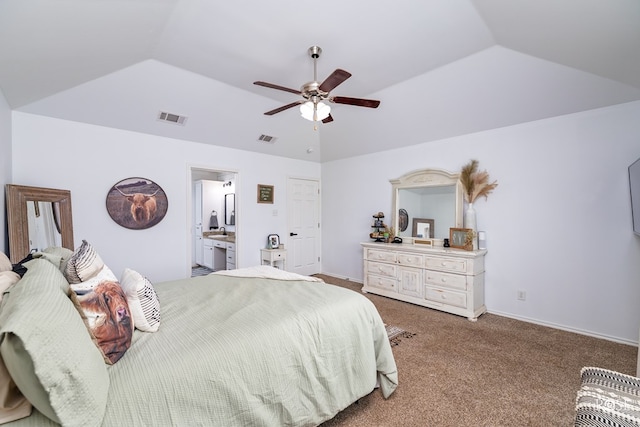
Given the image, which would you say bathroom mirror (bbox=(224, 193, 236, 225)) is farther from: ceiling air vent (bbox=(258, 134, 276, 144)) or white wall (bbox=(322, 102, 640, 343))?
white wall (bbox=(322, 102, 640, 343))

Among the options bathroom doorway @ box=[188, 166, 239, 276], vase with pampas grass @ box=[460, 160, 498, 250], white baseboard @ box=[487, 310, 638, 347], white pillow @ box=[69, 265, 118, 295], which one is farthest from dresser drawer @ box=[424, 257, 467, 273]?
bathroom doorway @ box=[188, 166, 239, 276]

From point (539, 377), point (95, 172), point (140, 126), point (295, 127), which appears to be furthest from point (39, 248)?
point (539, 377)

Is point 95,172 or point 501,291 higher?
point 95,172

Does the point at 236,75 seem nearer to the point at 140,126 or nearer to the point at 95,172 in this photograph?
the point at 140,126

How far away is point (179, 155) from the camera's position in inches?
164

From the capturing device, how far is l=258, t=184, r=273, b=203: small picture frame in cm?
507

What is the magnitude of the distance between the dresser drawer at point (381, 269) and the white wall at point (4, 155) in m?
4.36

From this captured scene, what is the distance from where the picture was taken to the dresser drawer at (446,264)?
3521 millimetres

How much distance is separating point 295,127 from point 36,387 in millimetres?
4334

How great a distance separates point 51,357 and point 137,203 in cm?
346

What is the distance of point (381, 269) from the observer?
436 centimetres

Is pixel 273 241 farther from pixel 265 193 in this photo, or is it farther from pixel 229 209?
pixel 229 209

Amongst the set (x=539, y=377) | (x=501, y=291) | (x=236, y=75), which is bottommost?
(x=539, y=377)

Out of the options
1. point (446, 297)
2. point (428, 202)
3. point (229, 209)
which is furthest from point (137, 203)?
point (446, 297)
